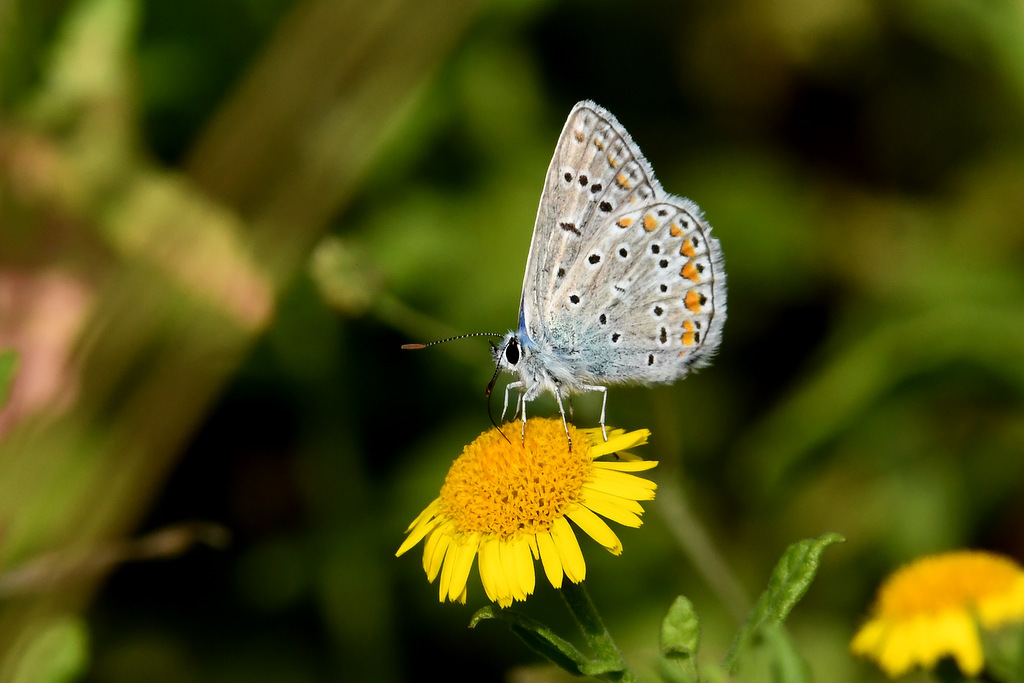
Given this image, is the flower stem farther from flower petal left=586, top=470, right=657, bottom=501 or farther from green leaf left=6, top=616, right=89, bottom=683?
green leaf left=6, top=616, right=89, bottom=683

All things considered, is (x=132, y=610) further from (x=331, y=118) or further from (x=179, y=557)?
(x=331, y=118)

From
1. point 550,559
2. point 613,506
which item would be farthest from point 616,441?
point 550,559

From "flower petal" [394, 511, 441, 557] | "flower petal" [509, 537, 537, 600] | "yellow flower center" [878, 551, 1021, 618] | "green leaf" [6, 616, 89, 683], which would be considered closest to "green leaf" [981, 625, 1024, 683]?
"yellow flower center" [878, 551, 1021, 618]

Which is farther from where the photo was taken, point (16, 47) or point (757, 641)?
point (16, 47)

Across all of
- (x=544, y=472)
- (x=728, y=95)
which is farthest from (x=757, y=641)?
(x=728, y=95)

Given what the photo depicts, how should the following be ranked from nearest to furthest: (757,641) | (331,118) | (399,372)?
(757,641) → (331,118) → (399,372)

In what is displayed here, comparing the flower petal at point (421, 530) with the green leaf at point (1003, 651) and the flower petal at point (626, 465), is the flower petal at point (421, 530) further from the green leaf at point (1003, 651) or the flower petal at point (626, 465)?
the green leaf at point (1003, 651)

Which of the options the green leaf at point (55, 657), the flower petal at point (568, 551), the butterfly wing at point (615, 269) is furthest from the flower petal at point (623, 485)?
the green leaf at point (55, 657)

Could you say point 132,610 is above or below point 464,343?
below

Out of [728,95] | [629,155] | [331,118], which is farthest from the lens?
[728,95]
